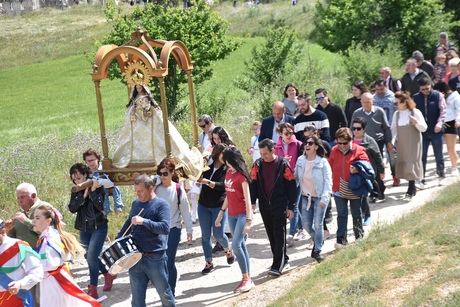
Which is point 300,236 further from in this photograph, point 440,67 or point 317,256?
point 440,67

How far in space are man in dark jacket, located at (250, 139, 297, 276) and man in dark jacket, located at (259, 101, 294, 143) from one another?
214 centimetres

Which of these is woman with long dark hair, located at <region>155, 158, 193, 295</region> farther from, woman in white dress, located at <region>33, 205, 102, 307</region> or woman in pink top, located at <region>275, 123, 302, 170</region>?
woman in pink top, located at <region>275, 123, 302, 170</region>

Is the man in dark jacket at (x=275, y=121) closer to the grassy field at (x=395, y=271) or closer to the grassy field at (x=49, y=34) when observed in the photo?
the grassy field at (x=395, y=271)

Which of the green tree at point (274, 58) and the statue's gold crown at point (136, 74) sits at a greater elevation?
the statue's gold crown at point (136, 74)

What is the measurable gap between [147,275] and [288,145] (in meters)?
3.69

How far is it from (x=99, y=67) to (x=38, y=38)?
157 feet

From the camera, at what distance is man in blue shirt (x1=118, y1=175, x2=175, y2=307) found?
8.13 metres

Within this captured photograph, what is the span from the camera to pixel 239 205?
9.62m

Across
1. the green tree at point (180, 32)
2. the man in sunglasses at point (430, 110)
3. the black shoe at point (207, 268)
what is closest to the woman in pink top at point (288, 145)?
the black shoe at point (207, 268)

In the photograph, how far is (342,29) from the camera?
2603 cm

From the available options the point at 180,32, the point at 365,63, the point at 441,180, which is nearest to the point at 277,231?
the point at 441,180

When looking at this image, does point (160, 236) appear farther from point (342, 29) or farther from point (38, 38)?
point (38, 38)

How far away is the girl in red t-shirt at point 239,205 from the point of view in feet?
31.2

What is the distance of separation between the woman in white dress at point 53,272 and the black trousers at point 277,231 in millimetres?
2724
